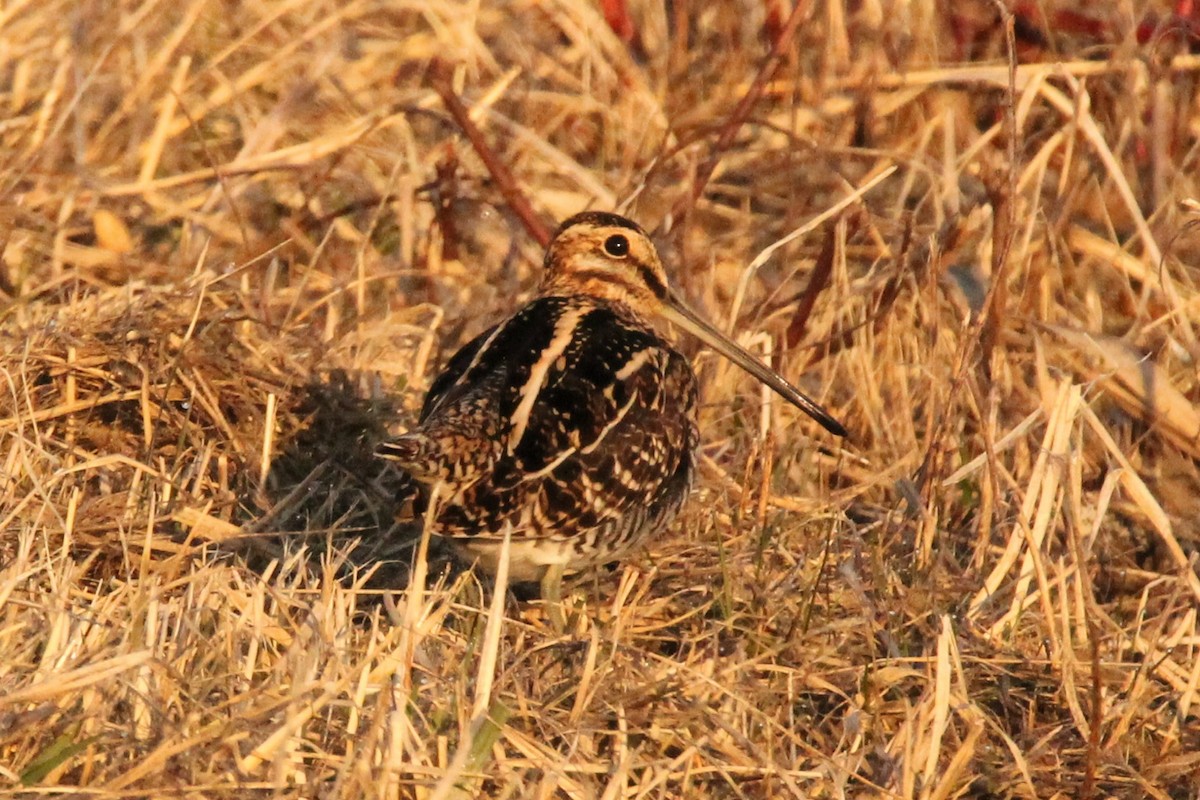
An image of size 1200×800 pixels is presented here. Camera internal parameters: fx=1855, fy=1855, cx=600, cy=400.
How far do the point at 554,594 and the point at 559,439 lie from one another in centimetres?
36

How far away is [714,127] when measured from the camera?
16.8ft

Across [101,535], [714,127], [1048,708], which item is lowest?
[1048,708]

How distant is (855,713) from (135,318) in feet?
6.14

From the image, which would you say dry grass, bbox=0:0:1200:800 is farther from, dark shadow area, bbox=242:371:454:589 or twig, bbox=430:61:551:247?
twig, bbox=430:61:551:247

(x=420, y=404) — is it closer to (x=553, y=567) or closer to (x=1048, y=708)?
(x=553, y=567)

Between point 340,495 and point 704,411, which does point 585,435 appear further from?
point 704,411

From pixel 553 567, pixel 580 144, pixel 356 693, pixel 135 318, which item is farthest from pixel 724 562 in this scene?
pixel 580 144

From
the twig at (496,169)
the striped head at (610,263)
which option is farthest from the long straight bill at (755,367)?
the twig at (496,169)

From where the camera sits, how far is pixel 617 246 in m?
4.24

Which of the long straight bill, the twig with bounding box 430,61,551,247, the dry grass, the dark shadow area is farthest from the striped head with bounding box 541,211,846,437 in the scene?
the twig with bounding box 430,61,551,247

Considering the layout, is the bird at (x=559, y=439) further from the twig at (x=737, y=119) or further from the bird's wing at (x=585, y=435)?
the twig at (x=737, y=119)

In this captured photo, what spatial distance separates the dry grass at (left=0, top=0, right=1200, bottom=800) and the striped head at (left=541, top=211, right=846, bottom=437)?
7.2 inches

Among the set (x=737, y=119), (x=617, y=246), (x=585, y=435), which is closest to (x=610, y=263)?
(x=617, y=246)

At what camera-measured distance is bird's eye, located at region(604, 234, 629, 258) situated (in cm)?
423
